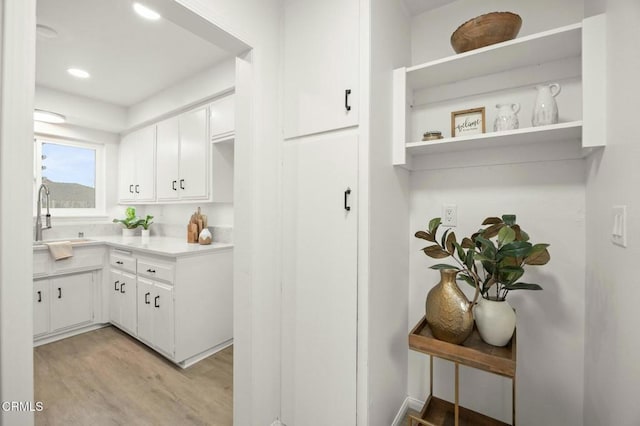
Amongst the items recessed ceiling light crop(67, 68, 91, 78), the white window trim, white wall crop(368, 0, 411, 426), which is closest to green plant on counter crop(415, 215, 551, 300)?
white wall crop(368, 0, 411, 426)

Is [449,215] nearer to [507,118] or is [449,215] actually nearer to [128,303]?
[507,118]

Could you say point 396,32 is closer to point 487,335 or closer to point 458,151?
point 458,151

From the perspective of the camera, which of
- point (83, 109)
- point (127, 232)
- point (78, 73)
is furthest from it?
point (127, 232)

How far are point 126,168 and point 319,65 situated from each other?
324 centimetres

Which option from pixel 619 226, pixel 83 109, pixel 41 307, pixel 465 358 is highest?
pixel 83 109

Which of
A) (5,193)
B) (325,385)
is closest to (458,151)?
(325,385)

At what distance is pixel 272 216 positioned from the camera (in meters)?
1.49

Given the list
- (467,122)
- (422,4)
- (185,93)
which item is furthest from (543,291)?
(185,93)

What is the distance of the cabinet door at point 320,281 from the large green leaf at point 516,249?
573 millimetres

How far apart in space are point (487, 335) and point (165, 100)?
3288 mm

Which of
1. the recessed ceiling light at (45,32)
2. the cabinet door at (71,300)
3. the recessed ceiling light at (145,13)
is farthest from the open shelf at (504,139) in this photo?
the cabinet door at (71,300)

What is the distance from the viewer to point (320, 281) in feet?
4.55

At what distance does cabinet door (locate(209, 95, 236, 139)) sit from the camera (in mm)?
2381

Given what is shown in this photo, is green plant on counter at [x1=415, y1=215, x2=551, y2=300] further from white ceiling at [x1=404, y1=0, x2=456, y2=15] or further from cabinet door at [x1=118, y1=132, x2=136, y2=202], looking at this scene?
cabinet door at [x1=118, y1=132, x2=136, y2=202]
